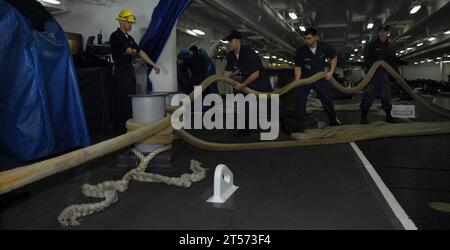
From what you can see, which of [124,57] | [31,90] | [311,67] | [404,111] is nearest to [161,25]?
[124,57]

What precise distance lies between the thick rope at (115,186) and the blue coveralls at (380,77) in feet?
12.7

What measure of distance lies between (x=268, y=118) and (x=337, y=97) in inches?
285

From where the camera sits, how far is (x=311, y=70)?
5.40 metres

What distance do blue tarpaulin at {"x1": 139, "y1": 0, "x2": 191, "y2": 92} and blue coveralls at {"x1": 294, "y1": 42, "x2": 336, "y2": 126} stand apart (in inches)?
73.7

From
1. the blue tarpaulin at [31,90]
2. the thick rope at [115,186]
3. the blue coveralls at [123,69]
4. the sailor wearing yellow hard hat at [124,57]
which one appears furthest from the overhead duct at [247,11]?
the thick rope at [115,186]

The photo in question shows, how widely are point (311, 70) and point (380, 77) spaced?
1309 millimetres

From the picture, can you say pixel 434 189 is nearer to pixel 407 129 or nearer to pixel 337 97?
pixel 407 129

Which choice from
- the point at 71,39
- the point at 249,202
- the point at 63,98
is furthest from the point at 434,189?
the point at 71,39

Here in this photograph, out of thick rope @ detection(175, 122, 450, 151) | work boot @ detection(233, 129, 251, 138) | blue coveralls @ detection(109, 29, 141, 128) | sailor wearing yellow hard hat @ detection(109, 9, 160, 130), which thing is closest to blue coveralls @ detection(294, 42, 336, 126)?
thick rope @ detection(175, 122, 450, 151)

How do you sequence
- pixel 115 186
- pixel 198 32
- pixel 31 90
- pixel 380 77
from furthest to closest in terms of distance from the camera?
pixel 198 32 < pixel 380 77 < pixel 31 90 < pixel 115 186

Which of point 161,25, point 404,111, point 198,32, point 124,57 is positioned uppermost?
point 198,32

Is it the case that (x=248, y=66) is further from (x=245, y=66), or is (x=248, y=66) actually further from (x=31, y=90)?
(x=31, y=90)
